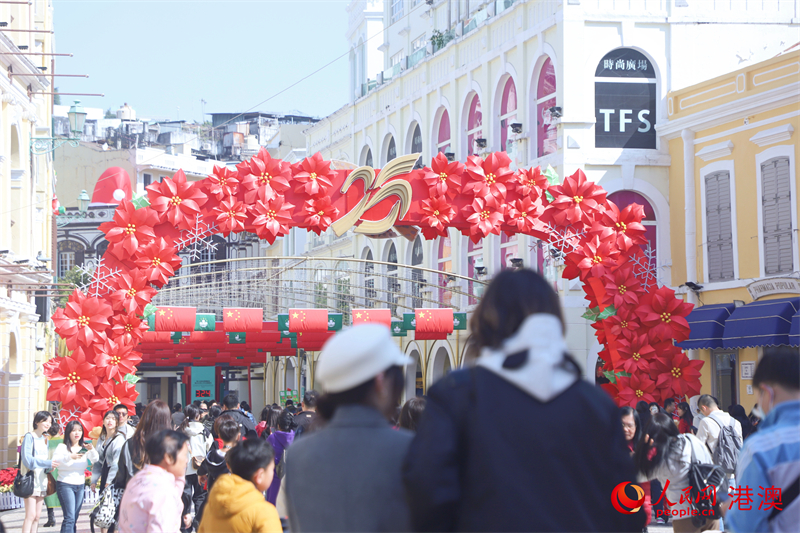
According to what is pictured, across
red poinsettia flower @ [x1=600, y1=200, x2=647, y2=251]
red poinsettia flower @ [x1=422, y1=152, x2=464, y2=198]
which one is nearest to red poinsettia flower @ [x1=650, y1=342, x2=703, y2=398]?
red poinsettia flower @ [x1=600, y1=200, x2=647, y2=251]

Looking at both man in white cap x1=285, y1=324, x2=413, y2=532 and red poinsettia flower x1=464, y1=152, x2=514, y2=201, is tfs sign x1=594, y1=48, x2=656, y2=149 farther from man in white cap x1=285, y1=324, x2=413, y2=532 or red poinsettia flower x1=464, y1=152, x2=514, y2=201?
man in white cap x1=285, y1=324, x2=413, y2=532

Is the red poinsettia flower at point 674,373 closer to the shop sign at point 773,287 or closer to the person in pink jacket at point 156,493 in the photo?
the shop sign at point 773,287

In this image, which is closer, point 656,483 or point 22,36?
point 656,483

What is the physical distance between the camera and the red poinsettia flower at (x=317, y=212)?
14727 mm

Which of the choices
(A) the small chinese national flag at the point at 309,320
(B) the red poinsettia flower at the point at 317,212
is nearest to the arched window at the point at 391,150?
(A) the small chinese national flag at the point at 309,320

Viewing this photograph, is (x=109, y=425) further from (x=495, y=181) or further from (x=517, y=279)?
(x=517, y=279)

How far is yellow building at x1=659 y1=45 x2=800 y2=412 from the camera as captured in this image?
18.8 metres

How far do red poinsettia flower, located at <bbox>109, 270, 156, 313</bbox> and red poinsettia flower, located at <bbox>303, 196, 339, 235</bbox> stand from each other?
2.53 m

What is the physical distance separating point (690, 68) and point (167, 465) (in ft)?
69.7

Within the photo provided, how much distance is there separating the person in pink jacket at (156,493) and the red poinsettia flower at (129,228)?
834 centimetres

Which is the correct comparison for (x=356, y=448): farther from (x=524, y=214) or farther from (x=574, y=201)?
(x=574, y=201)

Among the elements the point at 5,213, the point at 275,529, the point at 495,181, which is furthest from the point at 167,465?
the point at 5,213

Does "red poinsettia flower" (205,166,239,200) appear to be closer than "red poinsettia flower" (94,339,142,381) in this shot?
No

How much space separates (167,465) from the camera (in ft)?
19.3
